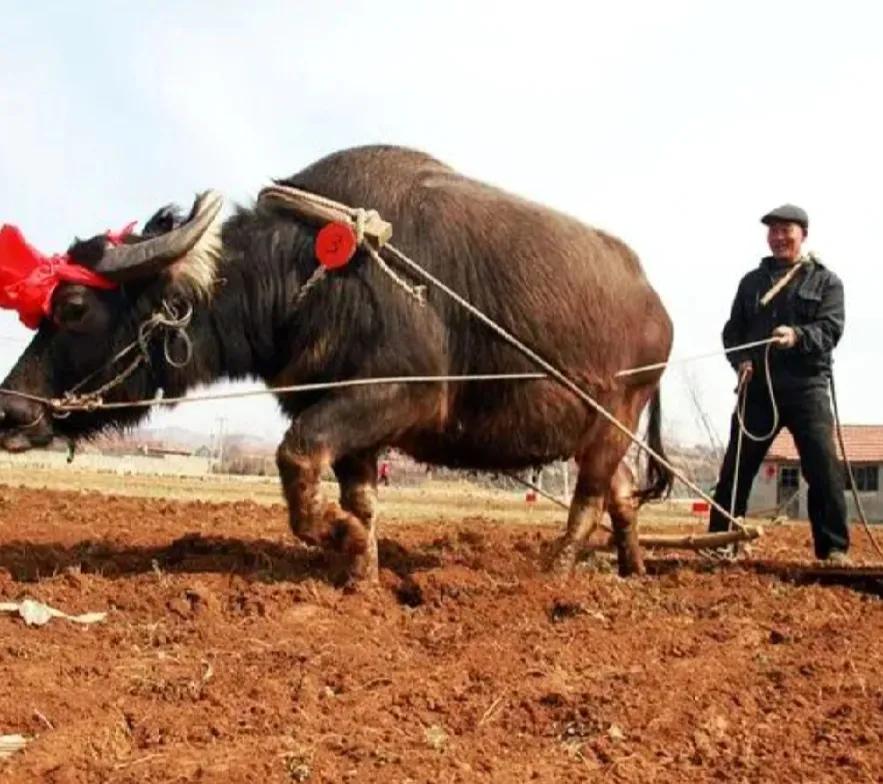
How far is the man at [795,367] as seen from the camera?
783 cm

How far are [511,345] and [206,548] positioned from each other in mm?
2305

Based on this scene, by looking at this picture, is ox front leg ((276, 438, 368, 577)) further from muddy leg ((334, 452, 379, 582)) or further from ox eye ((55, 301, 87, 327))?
ox eye ((55, 301, 87, 327))

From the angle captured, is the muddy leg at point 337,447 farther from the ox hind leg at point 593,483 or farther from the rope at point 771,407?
the rope at point 771,407

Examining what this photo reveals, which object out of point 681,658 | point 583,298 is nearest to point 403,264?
point 583,298

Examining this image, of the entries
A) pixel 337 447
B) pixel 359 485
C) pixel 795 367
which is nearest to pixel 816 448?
pixel 795 367

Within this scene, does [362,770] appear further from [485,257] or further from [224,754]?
[485,257]

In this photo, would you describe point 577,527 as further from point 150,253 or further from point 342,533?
point 150,253

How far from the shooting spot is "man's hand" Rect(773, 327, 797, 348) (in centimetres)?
766

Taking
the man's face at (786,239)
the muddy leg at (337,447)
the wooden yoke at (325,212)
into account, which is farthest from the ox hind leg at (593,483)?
the wooden yoke at (325,212)

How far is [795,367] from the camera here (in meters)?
8.00

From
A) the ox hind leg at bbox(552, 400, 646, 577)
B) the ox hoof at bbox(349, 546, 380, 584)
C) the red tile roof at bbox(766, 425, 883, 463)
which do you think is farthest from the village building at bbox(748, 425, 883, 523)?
the ox hoof at bbox(349, 546, 380, 584)

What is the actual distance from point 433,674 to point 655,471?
13.9ft

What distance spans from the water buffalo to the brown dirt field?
67 centimetres

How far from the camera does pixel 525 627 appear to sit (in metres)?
5.21
